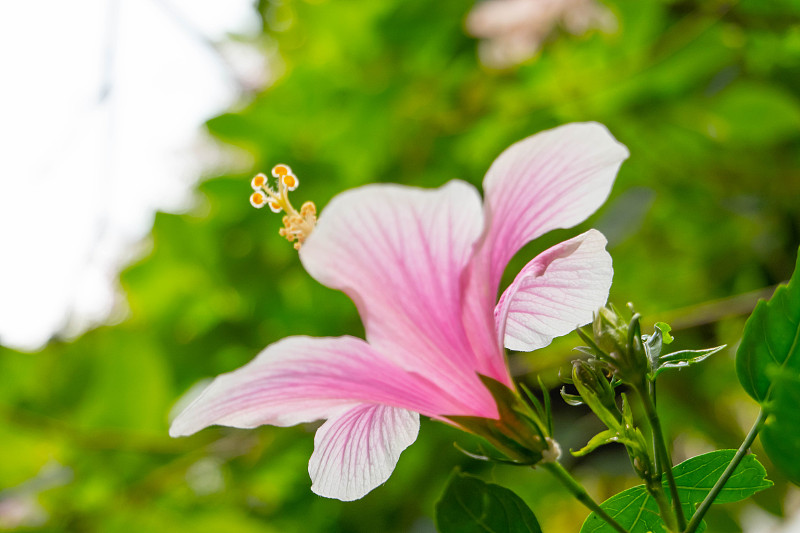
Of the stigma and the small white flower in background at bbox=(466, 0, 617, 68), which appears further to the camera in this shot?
the small white flower in background at bbox=(466, 0, 617, 68)

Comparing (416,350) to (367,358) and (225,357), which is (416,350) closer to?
(367,358)

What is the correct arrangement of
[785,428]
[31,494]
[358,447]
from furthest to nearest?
1. [31,494]
2. [358,447]
3. [785,428]

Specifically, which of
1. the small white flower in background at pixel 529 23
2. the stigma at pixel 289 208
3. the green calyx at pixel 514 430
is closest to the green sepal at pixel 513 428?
the green calyx at pixel 514 430

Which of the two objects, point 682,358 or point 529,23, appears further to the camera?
point 529,23

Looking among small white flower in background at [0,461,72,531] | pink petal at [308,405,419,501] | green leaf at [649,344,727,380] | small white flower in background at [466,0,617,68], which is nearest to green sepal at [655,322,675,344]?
green leaf at [649,344,727,380]

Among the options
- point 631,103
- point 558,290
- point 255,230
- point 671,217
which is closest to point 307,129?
point 255,230

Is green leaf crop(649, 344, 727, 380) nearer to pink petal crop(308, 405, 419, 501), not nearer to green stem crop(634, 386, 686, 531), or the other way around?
green stem crop(634, 386, 686, 531)

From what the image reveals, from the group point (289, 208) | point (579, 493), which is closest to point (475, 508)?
point (579, 493)

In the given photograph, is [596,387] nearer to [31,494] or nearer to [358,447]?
[358,447]
